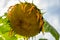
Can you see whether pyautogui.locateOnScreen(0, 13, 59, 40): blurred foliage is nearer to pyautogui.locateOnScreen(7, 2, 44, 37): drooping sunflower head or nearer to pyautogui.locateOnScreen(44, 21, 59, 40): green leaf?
pyautogui.locateOnScreen(44, 21, 59, 40): green leaf

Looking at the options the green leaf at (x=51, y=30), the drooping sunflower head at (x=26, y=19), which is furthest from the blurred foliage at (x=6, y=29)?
the drooping sunflower head at (x=26, y=19)

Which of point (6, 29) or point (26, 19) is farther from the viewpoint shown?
point (6, 29)

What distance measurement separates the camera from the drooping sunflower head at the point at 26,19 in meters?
1.58

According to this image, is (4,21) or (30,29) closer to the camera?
(30,29)

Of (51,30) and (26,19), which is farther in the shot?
(51,30)

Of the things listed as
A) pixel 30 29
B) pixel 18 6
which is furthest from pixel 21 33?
pixel 18 6

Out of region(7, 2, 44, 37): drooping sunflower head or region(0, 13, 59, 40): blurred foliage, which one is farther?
region(0, 13, 59, 40): blurred foliage

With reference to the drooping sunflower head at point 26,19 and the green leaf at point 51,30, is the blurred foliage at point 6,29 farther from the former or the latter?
the drooping sunflower head at point 26,19

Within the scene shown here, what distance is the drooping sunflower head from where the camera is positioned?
5.17 ft

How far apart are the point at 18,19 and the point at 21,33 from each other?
0.11 metres

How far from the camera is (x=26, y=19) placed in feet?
5.17

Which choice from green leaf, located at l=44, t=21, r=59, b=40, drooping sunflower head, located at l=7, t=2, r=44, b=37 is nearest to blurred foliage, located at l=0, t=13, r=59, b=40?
green leaf, located at l=44, t=21, r=59, b=40

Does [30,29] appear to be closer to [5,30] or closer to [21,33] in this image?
[21,33]

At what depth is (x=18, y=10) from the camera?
1.61m
